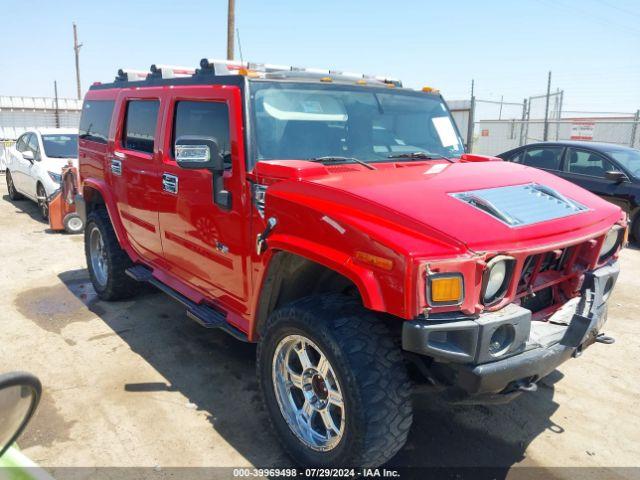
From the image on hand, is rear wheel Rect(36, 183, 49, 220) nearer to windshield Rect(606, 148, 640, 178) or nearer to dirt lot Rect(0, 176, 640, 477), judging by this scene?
dirt lot Rect(0, 176, 640, 477)

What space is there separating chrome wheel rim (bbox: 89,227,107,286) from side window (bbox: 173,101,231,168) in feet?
7.16

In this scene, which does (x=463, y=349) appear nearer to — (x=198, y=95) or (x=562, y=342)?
(x=562, y=342)

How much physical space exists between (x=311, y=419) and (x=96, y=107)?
4187 millimetres

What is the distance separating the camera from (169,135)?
404 cm

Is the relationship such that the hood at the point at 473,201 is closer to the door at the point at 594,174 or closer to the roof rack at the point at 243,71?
the roof rack at the point at 243,71

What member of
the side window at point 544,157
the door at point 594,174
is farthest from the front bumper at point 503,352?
the side window at point 544,157

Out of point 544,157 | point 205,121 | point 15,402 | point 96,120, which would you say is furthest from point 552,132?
point 15,402

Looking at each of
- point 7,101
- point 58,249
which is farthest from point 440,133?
point 7,101

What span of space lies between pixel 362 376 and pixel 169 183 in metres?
2.31

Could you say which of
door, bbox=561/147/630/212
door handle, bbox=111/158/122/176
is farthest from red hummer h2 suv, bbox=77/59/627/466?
door, bbox=561/147/630/212

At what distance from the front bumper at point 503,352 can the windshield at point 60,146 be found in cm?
949

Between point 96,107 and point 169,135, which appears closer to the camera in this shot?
point 169,135

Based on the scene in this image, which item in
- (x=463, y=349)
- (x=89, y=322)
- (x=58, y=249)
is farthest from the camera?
(x=58, y=249)

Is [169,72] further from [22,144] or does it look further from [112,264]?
[22,144]
